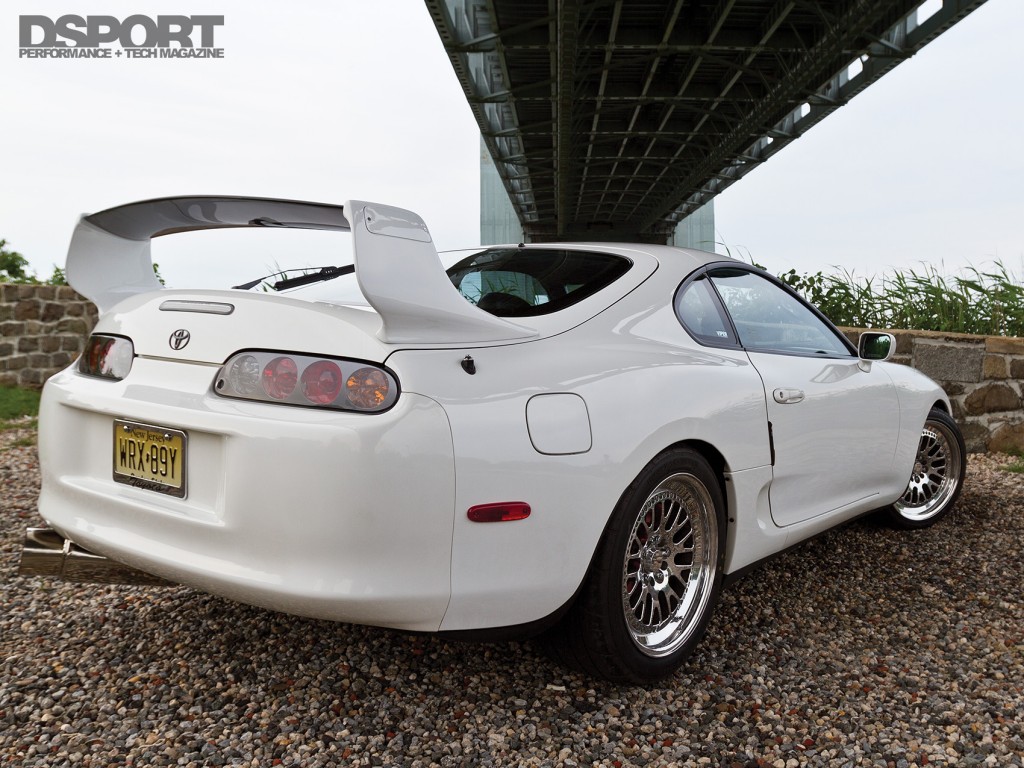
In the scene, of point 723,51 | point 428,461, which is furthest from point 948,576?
point 723,51

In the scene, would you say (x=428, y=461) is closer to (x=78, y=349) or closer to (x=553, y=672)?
(x=553, y=672)

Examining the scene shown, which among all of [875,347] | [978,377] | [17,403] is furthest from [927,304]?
[17,403]

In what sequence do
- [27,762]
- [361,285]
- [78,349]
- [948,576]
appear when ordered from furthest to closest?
[78,349]
[948,576]
[27,762]
[361,285]

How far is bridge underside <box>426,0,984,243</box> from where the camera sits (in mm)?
14688

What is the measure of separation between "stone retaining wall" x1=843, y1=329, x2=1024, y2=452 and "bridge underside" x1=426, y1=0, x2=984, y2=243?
7.20 meters

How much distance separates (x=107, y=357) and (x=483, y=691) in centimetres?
155

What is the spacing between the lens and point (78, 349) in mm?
10977

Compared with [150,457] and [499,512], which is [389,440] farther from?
[150,457]

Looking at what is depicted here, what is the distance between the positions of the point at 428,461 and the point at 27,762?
135 cm

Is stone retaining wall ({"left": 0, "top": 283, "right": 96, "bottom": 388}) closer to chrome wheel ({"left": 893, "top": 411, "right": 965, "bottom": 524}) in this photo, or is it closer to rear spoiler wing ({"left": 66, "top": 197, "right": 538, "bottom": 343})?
rear spoiler wing ({"left": 66, "top": 197, "right": 538, "bottom": 343})

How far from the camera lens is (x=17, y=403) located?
9773 mm

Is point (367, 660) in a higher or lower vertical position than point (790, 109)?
lower

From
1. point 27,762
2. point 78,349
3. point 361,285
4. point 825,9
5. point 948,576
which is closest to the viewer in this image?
point 361,285

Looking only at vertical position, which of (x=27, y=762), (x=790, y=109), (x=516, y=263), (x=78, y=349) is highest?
(x=790, y=109)
